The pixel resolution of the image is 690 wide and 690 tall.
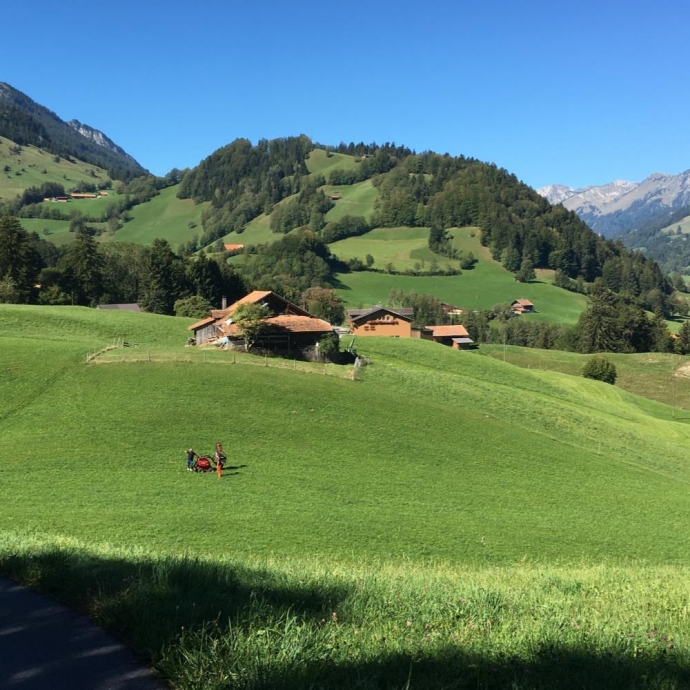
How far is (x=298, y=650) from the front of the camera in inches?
236

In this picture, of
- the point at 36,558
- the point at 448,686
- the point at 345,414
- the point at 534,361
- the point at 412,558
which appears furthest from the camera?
the point at 534,361

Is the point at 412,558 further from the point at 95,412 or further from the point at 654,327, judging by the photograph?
the point at 654,327

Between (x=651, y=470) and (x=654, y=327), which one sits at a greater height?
(x=654, y=327)

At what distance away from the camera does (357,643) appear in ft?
21.2

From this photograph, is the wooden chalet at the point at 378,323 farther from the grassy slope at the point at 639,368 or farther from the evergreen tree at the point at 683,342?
the evergreen tree at the point at 683,342

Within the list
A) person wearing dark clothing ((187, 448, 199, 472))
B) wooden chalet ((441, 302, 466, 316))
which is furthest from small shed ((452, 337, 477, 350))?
person wearing dark clothing ((187, 448, 199, 472))

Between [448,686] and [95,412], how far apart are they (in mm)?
36560

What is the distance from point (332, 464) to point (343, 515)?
8216 millimetres

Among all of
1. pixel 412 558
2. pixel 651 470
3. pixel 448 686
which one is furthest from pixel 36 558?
pixel 651 470

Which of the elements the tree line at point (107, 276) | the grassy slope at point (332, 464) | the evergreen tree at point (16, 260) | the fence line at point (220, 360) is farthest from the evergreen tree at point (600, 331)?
the evergreen tree at point (16, 260)

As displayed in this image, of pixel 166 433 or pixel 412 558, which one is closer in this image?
pixel 412 558

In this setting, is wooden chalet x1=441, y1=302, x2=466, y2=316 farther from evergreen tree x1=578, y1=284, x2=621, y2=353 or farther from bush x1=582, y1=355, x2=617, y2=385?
bush x1=582, y1=355, x2=617, y2=385

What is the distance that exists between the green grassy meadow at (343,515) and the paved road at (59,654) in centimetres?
26

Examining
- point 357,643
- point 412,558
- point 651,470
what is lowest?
point 651,470
